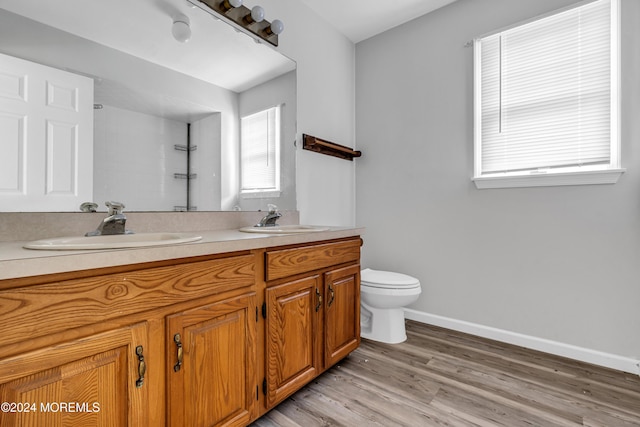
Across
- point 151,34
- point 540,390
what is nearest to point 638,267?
point 540,390

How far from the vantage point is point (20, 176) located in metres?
1.11

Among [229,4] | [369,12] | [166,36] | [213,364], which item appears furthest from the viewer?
[369,12]

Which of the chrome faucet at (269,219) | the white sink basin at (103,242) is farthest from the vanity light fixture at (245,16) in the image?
the white sink basin at (103,242)

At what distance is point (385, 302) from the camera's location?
82.3 inches

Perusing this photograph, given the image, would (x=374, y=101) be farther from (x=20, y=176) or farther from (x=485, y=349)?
(x=20, y=176)

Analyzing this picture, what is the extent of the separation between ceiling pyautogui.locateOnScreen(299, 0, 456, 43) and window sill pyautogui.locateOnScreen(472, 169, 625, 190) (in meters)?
1.39

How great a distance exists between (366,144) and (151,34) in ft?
6.05

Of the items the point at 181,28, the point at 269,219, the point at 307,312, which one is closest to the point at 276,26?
the point at 181,28

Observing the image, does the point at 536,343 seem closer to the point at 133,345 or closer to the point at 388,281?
the point at 388,281

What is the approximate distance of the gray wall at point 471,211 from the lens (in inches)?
70.4

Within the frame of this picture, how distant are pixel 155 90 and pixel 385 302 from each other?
1824mm

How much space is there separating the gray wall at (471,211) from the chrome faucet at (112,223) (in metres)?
2.02

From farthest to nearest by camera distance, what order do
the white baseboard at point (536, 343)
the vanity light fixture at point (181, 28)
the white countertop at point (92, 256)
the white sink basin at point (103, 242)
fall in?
the white baseboard at point (536, 343) → the vanity light fixture at point (181, 28) → the white sink basin at point (103, 242) → the white countertop at point (92, 256)

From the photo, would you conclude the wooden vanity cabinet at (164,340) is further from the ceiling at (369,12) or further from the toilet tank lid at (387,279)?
the ceiling at (369,12)
